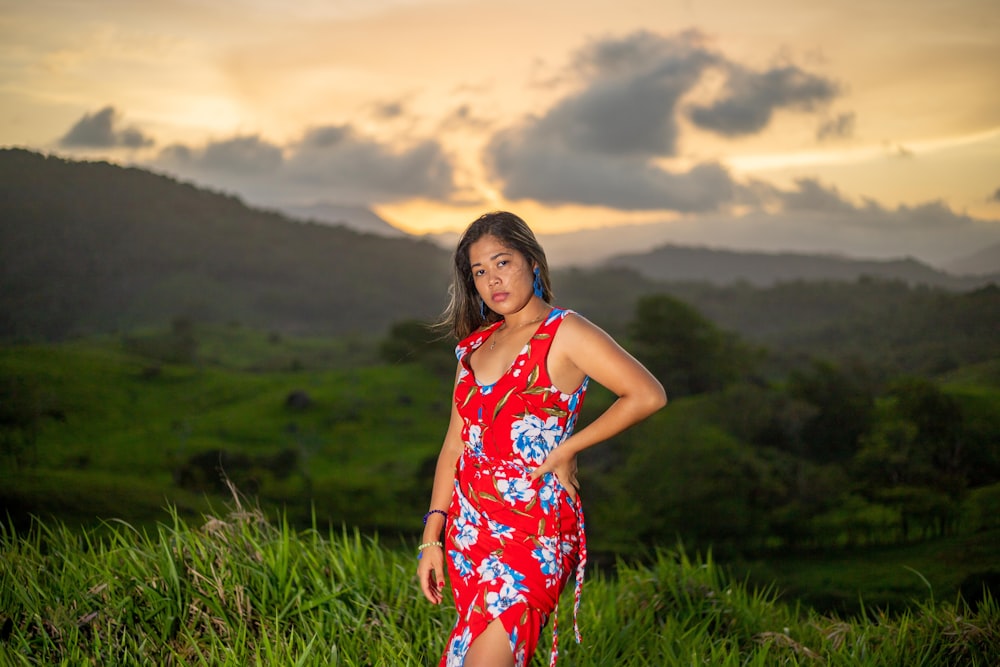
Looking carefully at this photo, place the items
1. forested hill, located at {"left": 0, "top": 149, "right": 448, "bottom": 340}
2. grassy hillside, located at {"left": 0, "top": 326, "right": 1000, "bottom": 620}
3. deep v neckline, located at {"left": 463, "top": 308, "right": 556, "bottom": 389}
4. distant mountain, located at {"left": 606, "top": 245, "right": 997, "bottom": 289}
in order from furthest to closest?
distant mountain, located at {"left": 606, "top": 245, "right": 997, "bottom": 289} < forested hill, located at {"left": 0, "top": 149, "right": 448, "bottom": 340} < grassy hillside, located at {"left": 0, "top": 326, "right": 1000, "bottom": 620} < deep v neckline, located at {"left": 463, "top": 308, "right": 556, "bottom": 389}

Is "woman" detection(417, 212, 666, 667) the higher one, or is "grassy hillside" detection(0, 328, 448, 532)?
"woman" detection(417, 212, 666, 667)

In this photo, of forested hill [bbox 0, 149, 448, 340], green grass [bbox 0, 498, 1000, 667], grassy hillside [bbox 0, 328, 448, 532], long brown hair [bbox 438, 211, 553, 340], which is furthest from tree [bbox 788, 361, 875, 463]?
long brown hair [bbox 438, 211, 553, 340]

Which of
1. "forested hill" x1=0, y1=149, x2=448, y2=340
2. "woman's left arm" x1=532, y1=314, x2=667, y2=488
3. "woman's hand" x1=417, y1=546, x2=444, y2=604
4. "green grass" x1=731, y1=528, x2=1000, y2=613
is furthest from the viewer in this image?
"forested hill" x1=0, y1=149, x2=448, y2=340

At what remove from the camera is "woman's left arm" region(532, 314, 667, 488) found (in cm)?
240

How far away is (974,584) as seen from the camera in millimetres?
8703

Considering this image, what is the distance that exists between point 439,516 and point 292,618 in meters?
1.33

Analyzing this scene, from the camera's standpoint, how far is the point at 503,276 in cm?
262

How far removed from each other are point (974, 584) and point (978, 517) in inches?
61.3

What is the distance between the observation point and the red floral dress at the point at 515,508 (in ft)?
8.04

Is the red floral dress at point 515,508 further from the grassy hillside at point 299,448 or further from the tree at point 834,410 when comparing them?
the tree at point 834,410

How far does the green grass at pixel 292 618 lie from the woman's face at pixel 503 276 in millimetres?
1384

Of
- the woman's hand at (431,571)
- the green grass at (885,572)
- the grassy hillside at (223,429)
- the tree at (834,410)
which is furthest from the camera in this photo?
the tree at (834,410)

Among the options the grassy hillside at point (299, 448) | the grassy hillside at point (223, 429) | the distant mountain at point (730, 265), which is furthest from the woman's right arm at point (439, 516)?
the distant mountain at point (730, 265)

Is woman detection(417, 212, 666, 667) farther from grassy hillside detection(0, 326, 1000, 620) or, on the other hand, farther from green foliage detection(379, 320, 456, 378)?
green foliage detection(379, 320, 456, 378)
